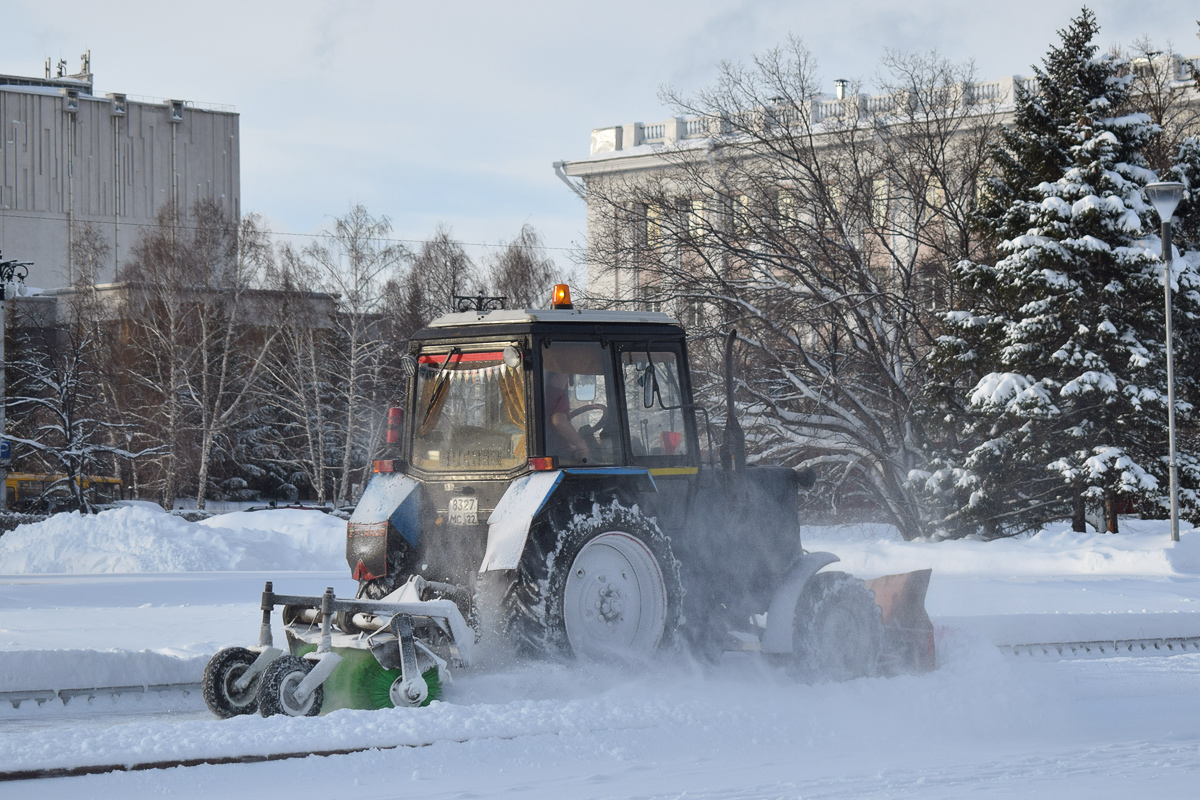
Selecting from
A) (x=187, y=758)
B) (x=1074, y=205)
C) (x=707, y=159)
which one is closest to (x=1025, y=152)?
(x=1074, y=205)

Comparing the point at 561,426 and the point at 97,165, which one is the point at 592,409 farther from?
the point at 97,165

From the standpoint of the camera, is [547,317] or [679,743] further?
[547,317]

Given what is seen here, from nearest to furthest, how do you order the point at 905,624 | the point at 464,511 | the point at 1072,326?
the point at 464,511 < the point at 905,624 < the point at 1072,326

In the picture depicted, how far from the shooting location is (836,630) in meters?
8.26

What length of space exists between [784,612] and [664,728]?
5.20 feet

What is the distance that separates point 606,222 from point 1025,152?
7.53 meters

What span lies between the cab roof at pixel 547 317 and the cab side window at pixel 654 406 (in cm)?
20

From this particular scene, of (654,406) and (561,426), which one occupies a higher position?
(654,406)

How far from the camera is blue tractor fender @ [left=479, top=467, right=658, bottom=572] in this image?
22.7 feet

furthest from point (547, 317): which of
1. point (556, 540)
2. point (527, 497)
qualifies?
point (556, 540)

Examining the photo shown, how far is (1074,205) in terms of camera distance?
20453 mm

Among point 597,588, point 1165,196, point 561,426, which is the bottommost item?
point 597,588

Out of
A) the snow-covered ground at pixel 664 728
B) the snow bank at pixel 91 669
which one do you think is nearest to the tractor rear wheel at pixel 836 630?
the snow-covered ground at pixel 664 728

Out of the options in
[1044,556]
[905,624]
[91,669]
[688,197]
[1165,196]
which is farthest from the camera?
[688,197]
